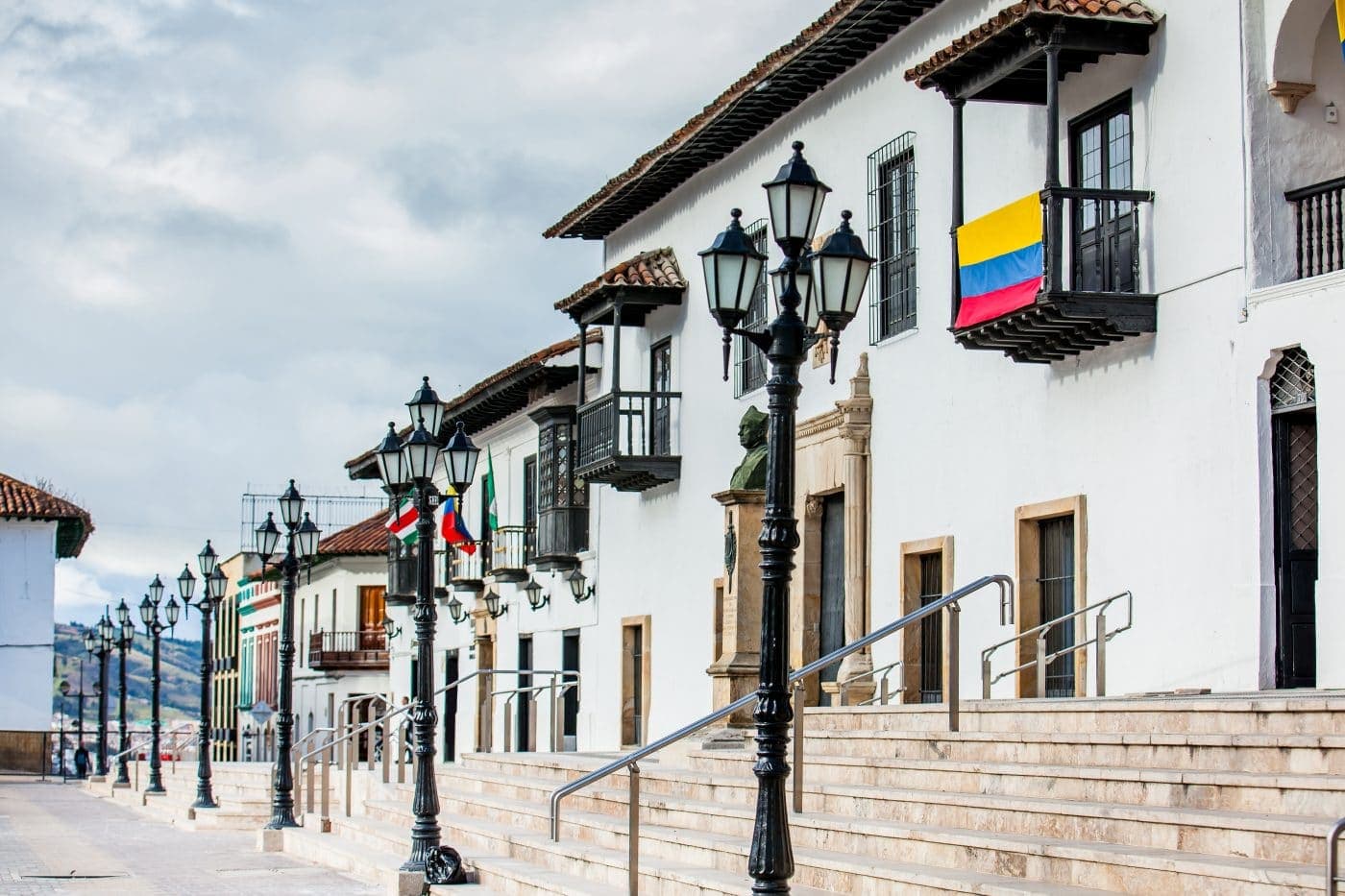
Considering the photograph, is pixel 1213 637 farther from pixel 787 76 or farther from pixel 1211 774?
pixel 787 76

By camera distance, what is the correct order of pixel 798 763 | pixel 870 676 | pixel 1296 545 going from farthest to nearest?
pixel 870 676
pixel 1296 545
pixel 798 763

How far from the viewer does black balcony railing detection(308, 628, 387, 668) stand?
54938 mm

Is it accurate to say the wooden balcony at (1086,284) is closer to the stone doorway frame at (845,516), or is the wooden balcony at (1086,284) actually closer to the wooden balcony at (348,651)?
the stone doorway frame at (845,516)

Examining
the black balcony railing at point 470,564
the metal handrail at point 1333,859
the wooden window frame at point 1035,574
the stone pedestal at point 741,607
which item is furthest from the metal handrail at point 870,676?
the black balcony railing at point 470,564

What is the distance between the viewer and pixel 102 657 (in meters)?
48.0

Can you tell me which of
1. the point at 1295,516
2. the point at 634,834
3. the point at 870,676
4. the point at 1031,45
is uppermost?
the point at 1031,45

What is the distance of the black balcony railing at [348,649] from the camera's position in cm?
5494

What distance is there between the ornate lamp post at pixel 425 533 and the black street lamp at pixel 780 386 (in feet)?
22.0

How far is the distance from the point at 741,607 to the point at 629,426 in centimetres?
772

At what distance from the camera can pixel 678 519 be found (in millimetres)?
25547

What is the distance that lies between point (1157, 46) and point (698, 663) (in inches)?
448

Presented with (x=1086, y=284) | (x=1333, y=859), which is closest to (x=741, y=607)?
(x=1086, y=284)

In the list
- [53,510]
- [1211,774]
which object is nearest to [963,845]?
[1211,774]

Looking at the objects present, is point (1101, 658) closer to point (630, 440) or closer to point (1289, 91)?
A: point (1289, 91)
